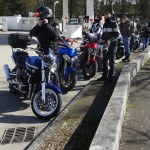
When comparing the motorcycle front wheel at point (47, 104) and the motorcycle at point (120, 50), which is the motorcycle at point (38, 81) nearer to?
the motorcycle front wheel at point (47, 104)

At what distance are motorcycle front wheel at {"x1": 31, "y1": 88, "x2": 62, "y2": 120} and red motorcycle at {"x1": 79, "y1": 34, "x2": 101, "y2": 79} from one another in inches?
158

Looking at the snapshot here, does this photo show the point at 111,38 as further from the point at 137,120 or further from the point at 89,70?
the point at 137,120

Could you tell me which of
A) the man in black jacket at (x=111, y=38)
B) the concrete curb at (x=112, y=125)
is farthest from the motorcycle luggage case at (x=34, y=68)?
the man in black jacket at (x=111, y=38)

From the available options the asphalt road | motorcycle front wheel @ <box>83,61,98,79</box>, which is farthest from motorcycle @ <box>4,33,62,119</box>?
motorcycle front wheel @ <box>83,61,98,79</box>

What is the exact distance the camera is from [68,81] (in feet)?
29.0

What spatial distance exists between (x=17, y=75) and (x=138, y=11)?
45.2 m

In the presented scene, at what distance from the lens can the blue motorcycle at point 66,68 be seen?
8.70 meters

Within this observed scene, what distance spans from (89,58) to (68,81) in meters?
1.99

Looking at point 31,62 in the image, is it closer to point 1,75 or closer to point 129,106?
point 129,106

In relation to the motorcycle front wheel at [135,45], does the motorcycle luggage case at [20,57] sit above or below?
above

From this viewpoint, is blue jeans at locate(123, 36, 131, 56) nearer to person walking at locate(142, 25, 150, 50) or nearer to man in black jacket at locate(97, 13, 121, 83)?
person walking at locate(142, 25, 150, 50)

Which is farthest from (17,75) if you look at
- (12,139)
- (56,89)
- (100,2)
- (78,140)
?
(100,2)

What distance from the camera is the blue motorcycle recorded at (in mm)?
8703

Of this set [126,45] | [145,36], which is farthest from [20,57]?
[145,36]
